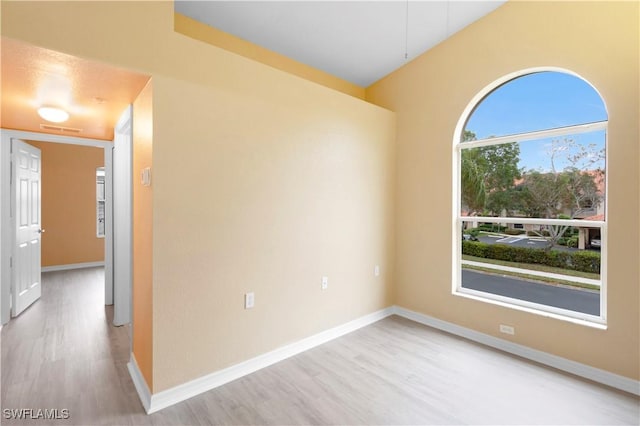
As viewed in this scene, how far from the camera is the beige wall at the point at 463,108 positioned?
2334 mm

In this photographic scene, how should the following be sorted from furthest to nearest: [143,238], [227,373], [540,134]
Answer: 1. [540,134]
2. [227,373]
3. [143,238]

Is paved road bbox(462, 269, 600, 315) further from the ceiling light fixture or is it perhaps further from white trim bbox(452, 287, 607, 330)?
the ceiling light fixture

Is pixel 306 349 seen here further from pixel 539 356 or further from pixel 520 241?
pixel 520 241

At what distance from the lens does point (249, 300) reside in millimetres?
2520

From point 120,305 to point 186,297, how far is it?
73.5 inches


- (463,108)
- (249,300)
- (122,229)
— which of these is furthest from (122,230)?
(463,108)

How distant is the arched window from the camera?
260 cm

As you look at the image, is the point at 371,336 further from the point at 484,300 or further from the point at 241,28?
the point at 241,28

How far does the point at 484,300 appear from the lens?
3133 mm

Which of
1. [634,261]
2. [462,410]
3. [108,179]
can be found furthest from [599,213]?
[108,179]

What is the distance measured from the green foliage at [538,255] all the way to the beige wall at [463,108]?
197 millimetres

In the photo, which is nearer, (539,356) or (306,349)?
(539,356)

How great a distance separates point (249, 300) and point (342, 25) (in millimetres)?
2808

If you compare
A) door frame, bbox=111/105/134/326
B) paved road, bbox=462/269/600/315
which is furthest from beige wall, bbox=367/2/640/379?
door frame, bbox=111/105/134/326
